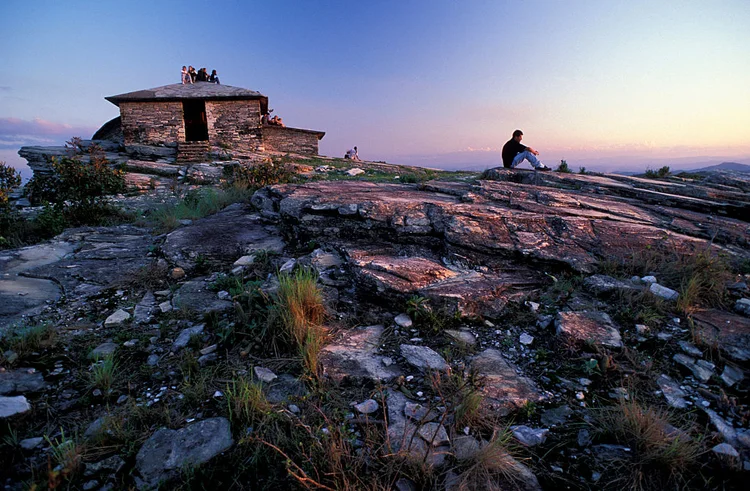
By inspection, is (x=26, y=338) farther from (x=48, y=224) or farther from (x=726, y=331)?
(x=726, y=331)

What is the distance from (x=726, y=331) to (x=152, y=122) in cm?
2020

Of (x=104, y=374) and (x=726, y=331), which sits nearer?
(x=104, y=374)

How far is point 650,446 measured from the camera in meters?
1.79

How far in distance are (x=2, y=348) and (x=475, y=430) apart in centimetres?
335

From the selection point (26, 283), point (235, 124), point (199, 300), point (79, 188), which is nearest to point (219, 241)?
point (199, 300)

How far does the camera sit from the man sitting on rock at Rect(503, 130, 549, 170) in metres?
8.77

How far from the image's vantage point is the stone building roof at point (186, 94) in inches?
Result: 628

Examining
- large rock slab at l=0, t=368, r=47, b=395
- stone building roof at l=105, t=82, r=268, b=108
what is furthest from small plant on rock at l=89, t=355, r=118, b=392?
stone building roof at l=105, t=82, r=268, b=108

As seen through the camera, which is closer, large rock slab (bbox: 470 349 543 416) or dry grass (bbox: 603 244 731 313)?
large rock slab (bbox: 470 349 543 416)

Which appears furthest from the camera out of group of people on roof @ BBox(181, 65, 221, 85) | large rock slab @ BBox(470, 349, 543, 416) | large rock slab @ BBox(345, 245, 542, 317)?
group of people on roof @ BBox(181, 65, 221, 85)

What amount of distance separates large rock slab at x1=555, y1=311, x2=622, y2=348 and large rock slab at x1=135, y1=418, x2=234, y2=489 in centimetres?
251

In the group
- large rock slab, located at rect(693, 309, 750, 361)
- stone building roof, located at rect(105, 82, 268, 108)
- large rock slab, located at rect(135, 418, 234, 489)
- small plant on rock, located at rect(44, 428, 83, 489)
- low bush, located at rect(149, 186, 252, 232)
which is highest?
stone building roof, located at rect(105, 82, 268, 108)

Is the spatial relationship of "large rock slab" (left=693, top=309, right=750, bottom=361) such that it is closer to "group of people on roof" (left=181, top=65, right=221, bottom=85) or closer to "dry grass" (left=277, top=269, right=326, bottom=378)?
"dry grass" (left=277, top=269, right=326, bottom=378)

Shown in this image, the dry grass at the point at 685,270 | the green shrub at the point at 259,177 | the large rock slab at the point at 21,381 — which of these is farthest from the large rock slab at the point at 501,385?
the green shrub at the point at 259,177
